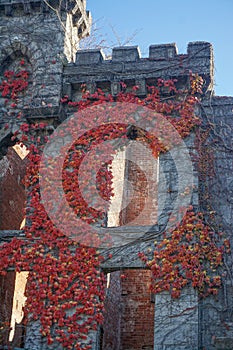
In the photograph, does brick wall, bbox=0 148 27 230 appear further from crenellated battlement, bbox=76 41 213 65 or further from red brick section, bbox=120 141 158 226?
crenellated battlement, bbox=76 41 213 65

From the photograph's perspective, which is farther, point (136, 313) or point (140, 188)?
point (140, 188)

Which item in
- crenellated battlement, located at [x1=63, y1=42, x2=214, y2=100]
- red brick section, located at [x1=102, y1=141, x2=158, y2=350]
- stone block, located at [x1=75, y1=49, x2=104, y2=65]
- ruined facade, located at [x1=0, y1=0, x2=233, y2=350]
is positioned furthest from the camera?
red brick section, located at [x1=102, y1=141, x2=158, y2=350]

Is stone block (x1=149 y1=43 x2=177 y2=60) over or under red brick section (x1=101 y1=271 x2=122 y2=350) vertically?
over

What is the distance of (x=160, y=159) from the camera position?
37.2 feet

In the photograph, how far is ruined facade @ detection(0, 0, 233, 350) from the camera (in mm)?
9984

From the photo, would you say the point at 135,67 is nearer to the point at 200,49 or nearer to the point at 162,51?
the point at 162,51

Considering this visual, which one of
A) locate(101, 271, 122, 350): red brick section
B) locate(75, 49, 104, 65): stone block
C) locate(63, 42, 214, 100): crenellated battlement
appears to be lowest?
locate(101, 271, 122, 350): red brick section

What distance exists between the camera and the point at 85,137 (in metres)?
11.7

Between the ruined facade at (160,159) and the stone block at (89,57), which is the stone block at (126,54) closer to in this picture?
the ruined facade at (160,159)

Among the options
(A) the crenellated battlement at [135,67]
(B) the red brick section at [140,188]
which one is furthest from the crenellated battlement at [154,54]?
(B) the red brick section at [140,188]

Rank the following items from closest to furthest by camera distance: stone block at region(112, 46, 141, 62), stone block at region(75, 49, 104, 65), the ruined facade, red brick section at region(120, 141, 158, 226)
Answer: the ruined facade < stone block at region(112, 46, 141, 62) < stone block at region(75, 49, 104, 65) < red brick section at region(120, 141, 158, 226)

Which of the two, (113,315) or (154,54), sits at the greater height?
(154,54)

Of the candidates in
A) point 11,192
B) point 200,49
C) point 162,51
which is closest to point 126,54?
point 162,51

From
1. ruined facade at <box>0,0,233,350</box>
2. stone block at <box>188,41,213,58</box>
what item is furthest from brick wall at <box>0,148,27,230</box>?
stone block at <box>188,41,213,58</box>
